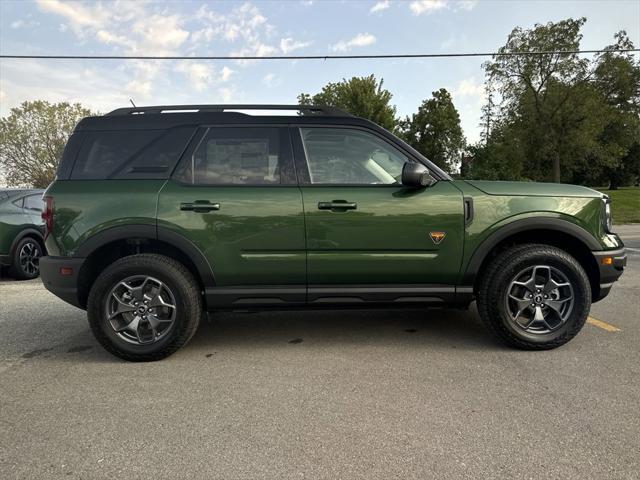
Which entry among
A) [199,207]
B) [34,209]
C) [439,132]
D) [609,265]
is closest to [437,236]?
[609,265]

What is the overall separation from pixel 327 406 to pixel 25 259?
6.37 metres

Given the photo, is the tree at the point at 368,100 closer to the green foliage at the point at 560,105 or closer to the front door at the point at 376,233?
the green foliage at the point at 560,105

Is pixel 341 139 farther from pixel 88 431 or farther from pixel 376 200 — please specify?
pixel 88 431

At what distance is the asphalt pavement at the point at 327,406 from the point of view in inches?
84.7

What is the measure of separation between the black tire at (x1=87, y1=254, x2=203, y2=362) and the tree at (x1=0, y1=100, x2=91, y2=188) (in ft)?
144

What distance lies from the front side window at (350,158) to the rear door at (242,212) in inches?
8.1

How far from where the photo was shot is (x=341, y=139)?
3.61 m

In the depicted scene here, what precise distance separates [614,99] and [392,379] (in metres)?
38.2

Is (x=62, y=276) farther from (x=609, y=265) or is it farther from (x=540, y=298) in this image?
(x=609, y=265)

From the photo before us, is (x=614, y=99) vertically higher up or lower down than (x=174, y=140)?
higher up

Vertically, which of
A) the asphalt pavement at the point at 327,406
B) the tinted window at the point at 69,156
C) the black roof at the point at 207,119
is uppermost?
the black roof at the point at 207,119

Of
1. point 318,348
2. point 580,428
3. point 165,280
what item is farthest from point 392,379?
point 165,280

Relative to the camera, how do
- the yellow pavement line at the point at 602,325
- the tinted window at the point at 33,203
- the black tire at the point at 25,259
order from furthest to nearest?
the tinted window at the point at 33,203 < the black tire at the point at 25,259 < the yellow pavement line at the point at 602,325

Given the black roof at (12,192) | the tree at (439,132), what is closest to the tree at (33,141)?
the tree at (439,132)
